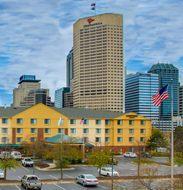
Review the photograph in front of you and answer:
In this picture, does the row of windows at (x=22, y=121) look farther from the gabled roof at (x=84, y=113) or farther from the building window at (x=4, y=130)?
the gabled roof at (x=84, y=113)

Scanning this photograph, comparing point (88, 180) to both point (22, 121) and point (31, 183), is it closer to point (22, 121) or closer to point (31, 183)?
point (31, 183)

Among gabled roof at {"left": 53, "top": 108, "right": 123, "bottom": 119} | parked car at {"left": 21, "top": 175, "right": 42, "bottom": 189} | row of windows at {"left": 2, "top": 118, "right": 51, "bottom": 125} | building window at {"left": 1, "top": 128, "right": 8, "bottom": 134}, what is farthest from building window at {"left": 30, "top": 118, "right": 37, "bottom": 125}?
parked car at {"left": 21, "top": 175, "right": 42, "bottom": 189}

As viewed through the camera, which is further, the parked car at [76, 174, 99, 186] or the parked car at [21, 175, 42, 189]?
the parked car at [76, 174, 99, 186]

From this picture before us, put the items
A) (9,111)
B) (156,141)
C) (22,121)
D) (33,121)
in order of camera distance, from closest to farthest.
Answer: (22,121) → (33,121) → (9,111) → (156,141)

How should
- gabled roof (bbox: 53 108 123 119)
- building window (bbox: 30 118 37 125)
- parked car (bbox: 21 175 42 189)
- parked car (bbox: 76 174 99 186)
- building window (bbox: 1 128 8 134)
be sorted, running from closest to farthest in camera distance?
parked car (bbox: 21 175 42 189) < parked car (bbox: 76 174 99 186) < building window (bbox: 1 128 8 134) < building window (bbox: 30 118 37 125) < gabled roof (bbox: 53 108 123 119)

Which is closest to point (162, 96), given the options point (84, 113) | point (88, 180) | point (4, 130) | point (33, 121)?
point (88, 180)

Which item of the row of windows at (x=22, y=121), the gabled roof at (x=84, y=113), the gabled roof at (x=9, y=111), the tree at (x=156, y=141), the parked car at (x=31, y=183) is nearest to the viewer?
the parked car at (x=31, y=183)

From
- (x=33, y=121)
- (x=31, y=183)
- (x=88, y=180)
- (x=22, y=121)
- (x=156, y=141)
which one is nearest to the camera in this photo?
(x=31, y=183)

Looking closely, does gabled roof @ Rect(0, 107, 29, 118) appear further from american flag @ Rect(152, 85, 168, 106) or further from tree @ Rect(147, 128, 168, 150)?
american flag @ Rect(152, 85, 168, 106)

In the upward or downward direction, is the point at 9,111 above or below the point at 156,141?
above

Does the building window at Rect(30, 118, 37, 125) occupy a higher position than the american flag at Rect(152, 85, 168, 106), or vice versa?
the american flag at Rect(152, 85, 168, 106)

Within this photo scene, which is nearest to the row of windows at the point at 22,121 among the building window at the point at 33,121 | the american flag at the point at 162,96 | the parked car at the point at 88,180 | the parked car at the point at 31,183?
the building window at the point at 33,121

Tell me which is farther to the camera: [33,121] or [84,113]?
[84,113]

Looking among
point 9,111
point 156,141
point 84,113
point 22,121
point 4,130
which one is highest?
point 9,111
